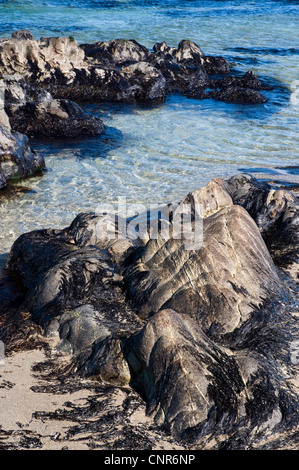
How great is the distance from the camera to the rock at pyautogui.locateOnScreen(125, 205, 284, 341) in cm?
490

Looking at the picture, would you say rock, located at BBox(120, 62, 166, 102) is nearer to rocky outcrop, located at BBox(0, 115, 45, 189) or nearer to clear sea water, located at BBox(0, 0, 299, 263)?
clear sea water, located at BBox(0, 0, 299, 263)

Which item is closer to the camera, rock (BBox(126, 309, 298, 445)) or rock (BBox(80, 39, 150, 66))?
rock (BBox(126, 309, 298, 445))

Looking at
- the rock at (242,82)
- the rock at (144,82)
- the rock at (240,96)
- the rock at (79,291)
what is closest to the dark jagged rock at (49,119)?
the rock at (144,82)

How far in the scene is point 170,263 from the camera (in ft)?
17.1

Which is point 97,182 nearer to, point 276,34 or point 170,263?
point 170,263

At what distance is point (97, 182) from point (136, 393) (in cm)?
611

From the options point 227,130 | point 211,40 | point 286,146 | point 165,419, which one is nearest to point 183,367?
point 165,419

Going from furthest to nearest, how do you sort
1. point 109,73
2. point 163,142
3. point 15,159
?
point 109,73 → point 163,142 → point 15,159

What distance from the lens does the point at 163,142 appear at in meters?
12.1

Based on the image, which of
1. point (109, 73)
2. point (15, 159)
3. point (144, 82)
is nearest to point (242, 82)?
point (144, 82)

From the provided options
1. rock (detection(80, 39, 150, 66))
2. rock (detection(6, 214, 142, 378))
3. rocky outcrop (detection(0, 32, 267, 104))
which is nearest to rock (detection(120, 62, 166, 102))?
rocky outcrop (detection(0, 32, 267, 104))

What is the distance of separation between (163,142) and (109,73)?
456 centimetres

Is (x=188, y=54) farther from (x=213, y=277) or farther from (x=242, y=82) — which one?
(x=213, y=277)

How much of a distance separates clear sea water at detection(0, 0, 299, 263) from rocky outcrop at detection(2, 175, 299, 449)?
176cm
